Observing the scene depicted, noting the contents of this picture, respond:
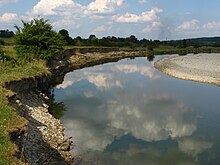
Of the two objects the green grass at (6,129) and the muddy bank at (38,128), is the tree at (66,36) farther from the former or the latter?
the green grass at (6,129)

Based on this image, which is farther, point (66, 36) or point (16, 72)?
point (66, 36)

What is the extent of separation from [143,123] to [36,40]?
27385mm

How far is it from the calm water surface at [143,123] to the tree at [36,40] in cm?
630

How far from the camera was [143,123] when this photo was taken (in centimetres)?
2909

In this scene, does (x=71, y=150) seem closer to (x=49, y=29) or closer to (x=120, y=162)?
(x=120, y=162)

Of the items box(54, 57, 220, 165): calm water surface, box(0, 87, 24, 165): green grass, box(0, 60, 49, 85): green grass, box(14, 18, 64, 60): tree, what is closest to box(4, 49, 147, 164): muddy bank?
box(0, 60, 49, 85): green grass

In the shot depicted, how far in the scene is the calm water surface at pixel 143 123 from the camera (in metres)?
21.1

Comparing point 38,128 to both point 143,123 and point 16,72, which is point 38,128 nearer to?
point 143,123

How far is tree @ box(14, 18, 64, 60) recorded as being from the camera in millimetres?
49969

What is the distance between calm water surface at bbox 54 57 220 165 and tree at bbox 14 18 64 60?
6295mm

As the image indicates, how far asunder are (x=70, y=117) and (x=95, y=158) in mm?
10748

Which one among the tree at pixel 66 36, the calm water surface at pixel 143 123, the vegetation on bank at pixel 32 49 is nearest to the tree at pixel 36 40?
the vegetation on bank at pixel 32 49

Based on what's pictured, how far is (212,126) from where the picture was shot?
27.8 m

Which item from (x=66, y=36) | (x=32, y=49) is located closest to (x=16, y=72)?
(x=32, y=49)
